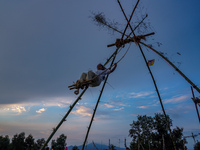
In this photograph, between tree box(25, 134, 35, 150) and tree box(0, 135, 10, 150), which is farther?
tree box(25, 134, 35, 150)

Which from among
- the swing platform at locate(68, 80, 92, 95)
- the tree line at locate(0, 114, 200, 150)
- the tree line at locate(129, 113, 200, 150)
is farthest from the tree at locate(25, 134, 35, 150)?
the swing platform at locate(68, 80, 92, 95)

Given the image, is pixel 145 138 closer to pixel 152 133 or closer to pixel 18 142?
pixel 152 133

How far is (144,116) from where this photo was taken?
42.1m

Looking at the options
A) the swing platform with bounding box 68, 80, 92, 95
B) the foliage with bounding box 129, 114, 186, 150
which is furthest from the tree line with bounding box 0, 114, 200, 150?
the swing platform with bounding box 68, 80, 92, 95

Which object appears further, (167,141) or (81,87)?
(167,141)

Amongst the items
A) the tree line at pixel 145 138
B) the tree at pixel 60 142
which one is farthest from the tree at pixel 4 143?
the tree at pixel 60 142

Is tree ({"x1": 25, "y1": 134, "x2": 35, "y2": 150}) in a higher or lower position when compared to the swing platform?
lower

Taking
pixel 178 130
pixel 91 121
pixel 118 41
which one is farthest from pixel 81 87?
pixel 178 130

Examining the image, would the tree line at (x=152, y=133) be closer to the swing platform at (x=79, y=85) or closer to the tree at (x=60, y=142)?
the tree at (x=60, y=142)

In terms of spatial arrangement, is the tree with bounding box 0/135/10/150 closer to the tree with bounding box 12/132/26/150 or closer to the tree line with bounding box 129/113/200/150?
the tree with bounding box 12/132/26/150

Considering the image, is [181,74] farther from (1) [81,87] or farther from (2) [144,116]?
(2) [144,116]

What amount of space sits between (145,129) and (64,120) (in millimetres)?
40653

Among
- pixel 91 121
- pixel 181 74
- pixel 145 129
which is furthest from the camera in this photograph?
pixel 145 129

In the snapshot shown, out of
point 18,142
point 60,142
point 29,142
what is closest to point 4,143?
point 18,142
